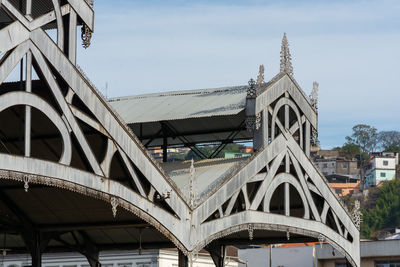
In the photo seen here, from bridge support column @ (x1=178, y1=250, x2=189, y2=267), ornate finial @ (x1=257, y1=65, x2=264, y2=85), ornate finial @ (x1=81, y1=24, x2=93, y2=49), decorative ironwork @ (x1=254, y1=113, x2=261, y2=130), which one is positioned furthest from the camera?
ornate finial @ (x1=257, y1=65, x2=264, y2=85)

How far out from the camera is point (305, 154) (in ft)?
148

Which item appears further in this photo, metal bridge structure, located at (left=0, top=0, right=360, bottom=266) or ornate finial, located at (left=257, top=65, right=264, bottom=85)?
ornate finial, located at (left=257, top=65, right=264, bottom=85)

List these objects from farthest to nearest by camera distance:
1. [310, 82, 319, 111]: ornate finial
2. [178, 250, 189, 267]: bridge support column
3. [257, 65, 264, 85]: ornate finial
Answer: [310, 82, 319, 111]: ornate finial
[257, 65, 264, 85]: ornate finial
[178, 250, 189, 267]: bridge support column

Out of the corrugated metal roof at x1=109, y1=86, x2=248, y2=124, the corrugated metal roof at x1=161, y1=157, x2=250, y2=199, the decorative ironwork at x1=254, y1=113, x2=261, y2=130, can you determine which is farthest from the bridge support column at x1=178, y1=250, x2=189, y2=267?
the corrugated metal roof at x1=109, y1=86, x2=248, y2=124

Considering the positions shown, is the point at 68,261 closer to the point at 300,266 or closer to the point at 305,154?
the point at 300,266

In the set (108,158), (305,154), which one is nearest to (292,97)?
(305,154)

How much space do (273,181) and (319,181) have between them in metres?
4.24

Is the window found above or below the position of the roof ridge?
below

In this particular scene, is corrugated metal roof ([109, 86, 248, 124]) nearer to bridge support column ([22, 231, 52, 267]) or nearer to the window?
bridge support column ([22, 231, 52, 267])

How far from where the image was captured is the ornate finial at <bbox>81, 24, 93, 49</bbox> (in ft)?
103

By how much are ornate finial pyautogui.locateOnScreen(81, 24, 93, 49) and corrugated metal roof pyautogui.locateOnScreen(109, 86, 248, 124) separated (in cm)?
1141

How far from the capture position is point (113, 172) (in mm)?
37281

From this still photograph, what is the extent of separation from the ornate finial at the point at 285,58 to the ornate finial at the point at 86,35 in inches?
582

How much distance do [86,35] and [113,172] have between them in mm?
7340
